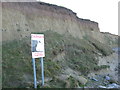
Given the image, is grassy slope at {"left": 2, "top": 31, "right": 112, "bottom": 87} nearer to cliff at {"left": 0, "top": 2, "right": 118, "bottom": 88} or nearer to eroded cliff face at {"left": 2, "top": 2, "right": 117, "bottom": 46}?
cliff at {"left": 0, "top": 2, "right": 118, "bottom": 88}

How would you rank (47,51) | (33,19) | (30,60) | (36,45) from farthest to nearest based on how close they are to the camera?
(33,19)
(47,51)
(30,60)
(36,45)

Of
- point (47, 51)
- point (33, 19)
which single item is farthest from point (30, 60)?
point (33, 19)

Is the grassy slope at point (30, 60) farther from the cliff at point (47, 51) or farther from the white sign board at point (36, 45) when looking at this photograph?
the white sign board at point (36, 45)

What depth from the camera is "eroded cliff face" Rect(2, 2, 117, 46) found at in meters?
14.3

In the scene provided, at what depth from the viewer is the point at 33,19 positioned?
17.3 m

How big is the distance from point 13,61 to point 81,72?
582 cm

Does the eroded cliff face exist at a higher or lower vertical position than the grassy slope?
higher

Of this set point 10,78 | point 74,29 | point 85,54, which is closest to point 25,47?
point 10,78

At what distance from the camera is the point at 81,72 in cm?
1404

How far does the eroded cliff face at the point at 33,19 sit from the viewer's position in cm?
1430

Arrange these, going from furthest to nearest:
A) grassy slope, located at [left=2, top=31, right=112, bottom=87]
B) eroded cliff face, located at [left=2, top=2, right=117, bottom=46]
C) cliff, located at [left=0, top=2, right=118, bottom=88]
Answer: eroded cliff face, located at [left=2, top=2, right=117, bottom=46]
cliff, located at [left=0, top=2, right=118, bottom=88]
grassy slope, located at [left=2, top=31, right=112, bottom=87]

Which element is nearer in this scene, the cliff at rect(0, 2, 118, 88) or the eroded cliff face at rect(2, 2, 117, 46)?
the cliff at rect(0, 2, 118, 88)

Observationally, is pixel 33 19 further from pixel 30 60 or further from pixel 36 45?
pixel 36 45

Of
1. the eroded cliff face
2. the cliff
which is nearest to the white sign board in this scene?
the cliff
